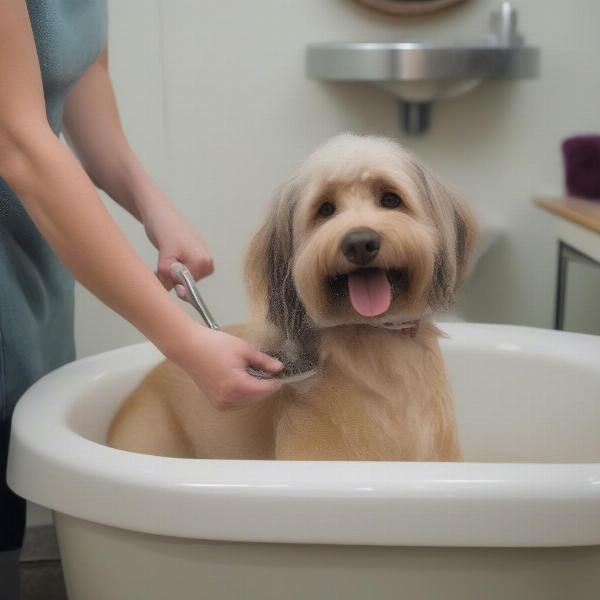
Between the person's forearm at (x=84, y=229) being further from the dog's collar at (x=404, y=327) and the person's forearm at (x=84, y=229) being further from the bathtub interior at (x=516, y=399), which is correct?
the bathtub interior at (x=516, y=399)

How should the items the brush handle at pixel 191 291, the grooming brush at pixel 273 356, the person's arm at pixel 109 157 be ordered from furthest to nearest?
the person's arm at pixel 109 157 < the brush handle at pixel 191 291 < the grooming brush at pixel 273 356

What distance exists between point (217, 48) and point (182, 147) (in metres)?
0.22

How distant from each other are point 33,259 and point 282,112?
970 mm

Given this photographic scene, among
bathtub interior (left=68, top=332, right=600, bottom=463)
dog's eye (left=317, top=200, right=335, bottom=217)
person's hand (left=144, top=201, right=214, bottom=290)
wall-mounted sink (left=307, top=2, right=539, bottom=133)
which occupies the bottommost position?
bathtub interior (left=68, top=332, right=600, bottom=463)

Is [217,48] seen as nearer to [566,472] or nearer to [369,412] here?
[369,412]

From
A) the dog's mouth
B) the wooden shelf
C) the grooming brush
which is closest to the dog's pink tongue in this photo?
the dog's mouth

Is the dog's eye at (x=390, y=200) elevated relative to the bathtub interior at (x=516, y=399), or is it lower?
elevated

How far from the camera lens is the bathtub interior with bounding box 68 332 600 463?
1145mm

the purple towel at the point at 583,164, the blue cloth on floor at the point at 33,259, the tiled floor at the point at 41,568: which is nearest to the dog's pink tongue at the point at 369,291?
the blue cloth on floor at the point at 33,259

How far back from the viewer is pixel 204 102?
1865 millimetres

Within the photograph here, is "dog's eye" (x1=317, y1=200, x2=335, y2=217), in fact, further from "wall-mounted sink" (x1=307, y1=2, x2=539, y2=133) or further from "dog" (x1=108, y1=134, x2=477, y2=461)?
"wall-mounted sink" (x1=307, y1=2, x2=539, y2=133)

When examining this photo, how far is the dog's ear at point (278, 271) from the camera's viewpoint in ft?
2.85

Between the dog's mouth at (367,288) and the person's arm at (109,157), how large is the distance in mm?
281

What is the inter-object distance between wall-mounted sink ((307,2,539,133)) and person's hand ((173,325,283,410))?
3.23 ft
